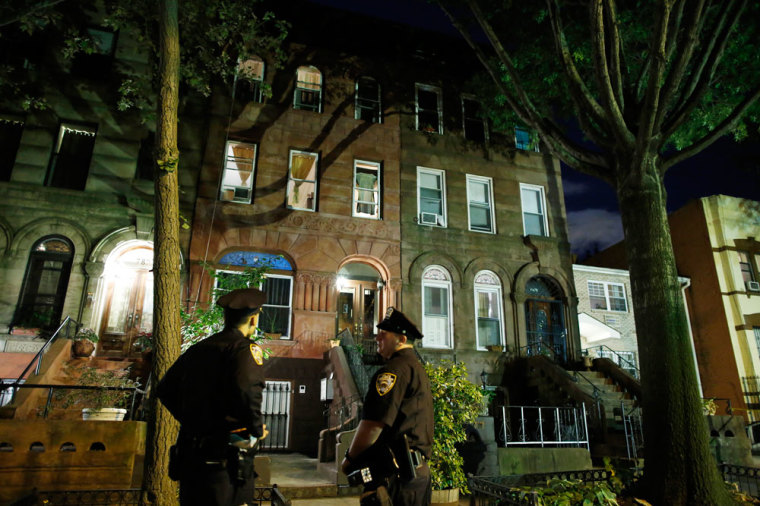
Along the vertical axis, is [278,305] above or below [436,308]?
below

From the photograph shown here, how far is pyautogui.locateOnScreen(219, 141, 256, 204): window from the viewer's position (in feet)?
50.4

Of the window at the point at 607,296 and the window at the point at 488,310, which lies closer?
the window at the point at 488,310

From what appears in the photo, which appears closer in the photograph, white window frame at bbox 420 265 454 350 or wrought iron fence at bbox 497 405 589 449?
wrought iron fence at bbox 497 405 589 449

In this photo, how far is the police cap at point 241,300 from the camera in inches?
156

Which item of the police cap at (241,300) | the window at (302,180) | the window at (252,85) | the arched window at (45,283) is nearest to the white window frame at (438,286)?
the window at (302,180)

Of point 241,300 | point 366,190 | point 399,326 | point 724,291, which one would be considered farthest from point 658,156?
point 724,291

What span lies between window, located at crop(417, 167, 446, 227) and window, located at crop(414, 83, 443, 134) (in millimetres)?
1823

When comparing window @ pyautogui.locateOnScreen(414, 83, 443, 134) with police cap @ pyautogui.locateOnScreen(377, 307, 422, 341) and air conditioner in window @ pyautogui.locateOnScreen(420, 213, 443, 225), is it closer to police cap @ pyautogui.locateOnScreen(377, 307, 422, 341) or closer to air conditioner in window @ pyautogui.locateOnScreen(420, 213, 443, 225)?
air conditioner in window @ pyautogui.locateOnScreen(420, 213, 443, 225)

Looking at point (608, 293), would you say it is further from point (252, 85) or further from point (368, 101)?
point (252, 85)

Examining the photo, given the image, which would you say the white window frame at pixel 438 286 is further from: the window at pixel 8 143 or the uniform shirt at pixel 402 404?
the window at pixel 8 143

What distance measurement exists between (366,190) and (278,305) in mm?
5120

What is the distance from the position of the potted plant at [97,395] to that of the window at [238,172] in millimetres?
6446

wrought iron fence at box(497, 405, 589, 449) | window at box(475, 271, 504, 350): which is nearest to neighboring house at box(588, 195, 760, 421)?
wrought iron fence at box(497, 405, 589, 449)

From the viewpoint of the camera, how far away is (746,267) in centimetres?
2245
